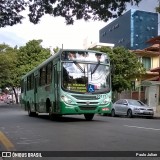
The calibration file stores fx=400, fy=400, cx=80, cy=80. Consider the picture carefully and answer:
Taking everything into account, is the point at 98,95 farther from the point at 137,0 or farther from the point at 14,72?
the point at 14,72

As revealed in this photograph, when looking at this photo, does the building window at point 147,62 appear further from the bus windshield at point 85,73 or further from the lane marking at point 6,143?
the lane marking at point 6,143

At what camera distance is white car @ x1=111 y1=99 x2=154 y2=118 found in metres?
28.9

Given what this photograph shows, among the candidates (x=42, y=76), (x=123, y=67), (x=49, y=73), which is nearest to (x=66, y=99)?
(x=49, y=73)

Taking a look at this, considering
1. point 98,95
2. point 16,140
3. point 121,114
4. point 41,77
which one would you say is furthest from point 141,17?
point 16,140

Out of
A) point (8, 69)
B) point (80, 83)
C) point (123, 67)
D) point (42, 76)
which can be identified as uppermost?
point (8, 69)

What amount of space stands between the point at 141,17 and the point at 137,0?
47.1m

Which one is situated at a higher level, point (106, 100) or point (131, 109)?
point (106, 100)

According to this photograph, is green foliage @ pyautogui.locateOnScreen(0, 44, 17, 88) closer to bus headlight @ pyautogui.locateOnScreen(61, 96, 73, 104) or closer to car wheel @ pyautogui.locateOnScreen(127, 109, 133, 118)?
car wheel @ pyautogui.locateOnScreen(127, 109, 133, 118)

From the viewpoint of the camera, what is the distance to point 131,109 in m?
29.1

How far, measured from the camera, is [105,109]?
19.2 m

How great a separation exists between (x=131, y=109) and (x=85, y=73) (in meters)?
11.0

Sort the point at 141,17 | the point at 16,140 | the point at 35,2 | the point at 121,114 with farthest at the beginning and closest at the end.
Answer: the point at 141,17 < the point at 121,114 < the point at 16,140 < the point at 35,2

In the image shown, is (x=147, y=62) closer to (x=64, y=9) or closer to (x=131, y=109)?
(x=131, y=109)

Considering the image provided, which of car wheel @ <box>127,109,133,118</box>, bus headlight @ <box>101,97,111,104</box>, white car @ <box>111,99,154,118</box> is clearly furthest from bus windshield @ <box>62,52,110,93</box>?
car wheel @ <box>127,109,133,118</box>
